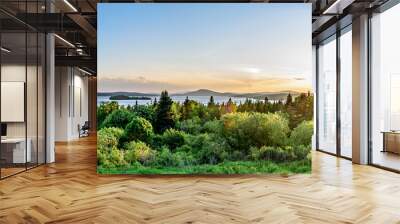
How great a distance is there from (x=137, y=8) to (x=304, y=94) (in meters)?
3.25

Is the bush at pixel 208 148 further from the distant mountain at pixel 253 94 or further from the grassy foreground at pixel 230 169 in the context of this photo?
the distant mountain at pixel 253 94

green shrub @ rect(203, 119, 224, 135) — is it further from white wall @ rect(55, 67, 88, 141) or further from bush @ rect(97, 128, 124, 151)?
white wall @ rect(55, 67, 88, 141)

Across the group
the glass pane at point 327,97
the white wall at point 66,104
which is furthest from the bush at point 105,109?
the white wall at point 66,104

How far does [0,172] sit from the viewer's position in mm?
6352

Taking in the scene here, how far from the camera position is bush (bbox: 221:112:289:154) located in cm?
677

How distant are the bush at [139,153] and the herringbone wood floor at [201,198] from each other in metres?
0.33

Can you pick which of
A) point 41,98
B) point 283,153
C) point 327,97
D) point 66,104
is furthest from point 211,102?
point 66,104

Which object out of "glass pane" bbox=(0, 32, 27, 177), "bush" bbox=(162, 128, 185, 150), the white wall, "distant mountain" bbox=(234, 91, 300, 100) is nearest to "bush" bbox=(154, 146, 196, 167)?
"bush" bbox=(162, 128, 185, 150)

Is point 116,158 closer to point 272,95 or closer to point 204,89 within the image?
point 204,89

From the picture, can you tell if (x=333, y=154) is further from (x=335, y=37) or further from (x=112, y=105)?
(x=112, y=105)


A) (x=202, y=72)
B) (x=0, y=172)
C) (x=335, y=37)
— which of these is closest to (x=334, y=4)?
(x=202, y=72)

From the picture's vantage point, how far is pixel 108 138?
6.80 metres

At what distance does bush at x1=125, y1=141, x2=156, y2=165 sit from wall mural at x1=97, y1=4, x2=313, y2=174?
0.06 ft

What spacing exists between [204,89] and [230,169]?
57.1 inches
